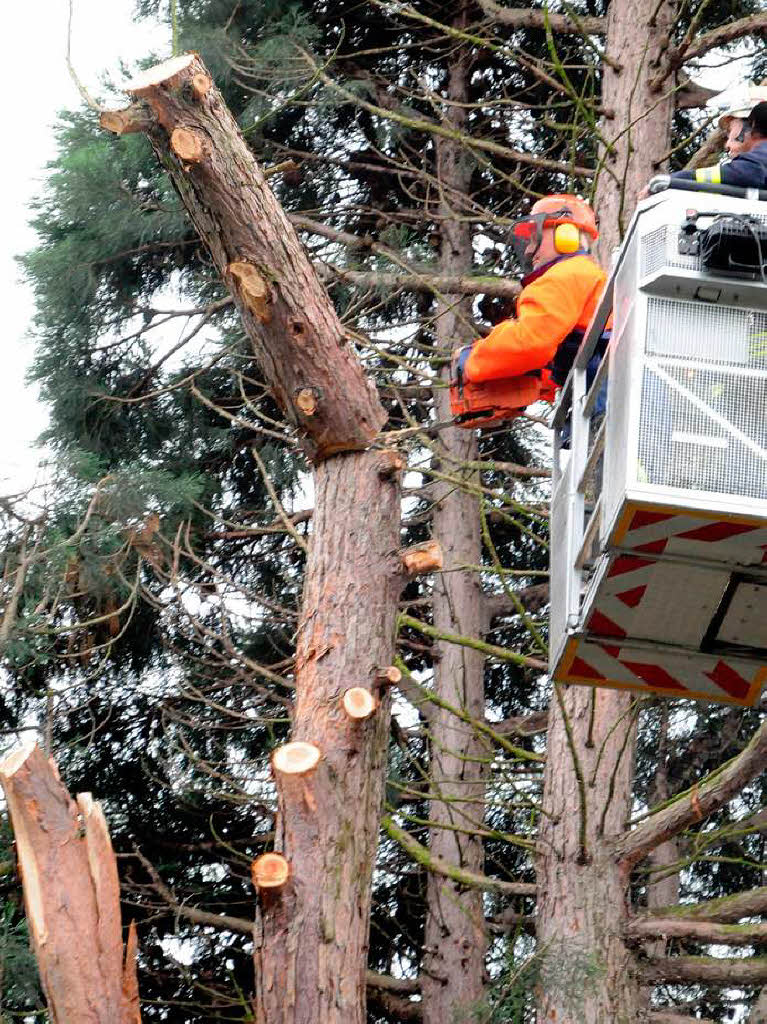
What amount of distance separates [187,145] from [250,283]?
20.1 inches

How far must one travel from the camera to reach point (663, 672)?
5867mm

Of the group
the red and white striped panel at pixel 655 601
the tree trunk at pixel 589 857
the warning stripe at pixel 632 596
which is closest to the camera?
the red and white striped panel at pixel 655 601

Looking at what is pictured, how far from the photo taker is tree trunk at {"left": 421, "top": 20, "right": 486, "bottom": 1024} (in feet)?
32.4

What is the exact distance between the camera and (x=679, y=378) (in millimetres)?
4785

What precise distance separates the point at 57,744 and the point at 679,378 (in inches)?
274

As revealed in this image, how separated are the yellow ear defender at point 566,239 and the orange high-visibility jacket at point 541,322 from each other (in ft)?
0.22

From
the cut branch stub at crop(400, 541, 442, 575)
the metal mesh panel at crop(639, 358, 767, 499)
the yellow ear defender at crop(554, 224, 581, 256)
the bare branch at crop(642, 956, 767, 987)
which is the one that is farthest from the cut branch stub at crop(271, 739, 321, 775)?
the bare branch at crop(642, 956, 767, 987)

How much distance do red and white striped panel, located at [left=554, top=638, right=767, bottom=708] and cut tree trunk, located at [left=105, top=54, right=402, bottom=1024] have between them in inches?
28.2

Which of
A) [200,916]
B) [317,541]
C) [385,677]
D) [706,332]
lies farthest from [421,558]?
[200,916]

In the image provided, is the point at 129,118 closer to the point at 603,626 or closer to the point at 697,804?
the point at 603,626

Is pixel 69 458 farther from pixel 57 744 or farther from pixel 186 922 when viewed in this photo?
pixel 186 922

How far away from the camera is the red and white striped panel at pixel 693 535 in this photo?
15.6 feet

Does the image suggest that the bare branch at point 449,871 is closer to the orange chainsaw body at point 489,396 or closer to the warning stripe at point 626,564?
the orange chainsaw body at point 489,396

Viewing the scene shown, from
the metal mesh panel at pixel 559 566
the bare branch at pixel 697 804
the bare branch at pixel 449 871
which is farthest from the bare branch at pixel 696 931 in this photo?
the metal mesh panel at pixel 559 566
